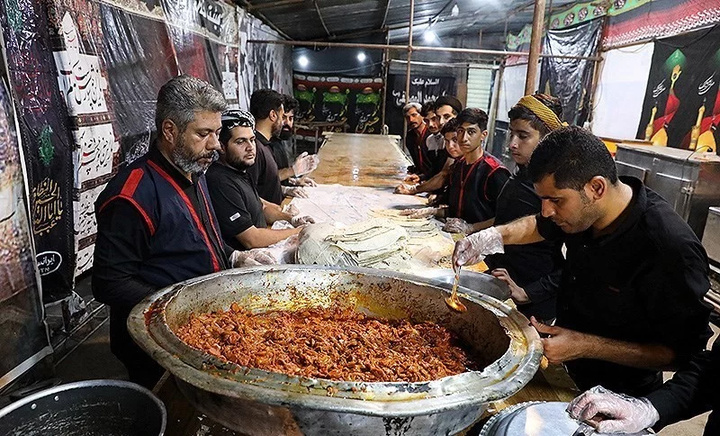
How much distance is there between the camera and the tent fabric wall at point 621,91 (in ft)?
25.4

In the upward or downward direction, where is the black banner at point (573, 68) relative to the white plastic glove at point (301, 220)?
upward

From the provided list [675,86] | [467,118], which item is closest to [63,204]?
→ [467,118]

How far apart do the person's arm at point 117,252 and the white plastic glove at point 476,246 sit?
1.28m

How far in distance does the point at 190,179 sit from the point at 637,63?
8343mm

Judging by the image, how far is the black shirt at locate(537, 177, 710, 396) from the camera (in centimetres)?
152

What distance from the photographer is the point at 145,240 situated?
184 cm

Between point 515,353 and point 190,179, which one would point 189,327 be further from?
point 515,353

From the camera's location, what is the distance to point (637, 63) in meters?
7.88

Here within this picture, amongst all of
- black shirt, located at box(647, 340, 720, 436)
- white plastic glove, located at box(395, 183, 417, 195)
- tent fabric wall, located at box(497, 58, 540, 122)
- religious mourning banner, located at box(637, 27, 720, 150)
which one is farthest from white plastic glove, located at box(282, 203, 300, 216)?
tent fabric wall, located at box(497, 58, 540, 122)

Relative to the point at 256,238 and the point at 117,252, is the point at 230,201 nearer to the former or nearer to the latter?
the point at 256,238

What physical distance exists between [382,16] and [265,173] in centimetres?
1023

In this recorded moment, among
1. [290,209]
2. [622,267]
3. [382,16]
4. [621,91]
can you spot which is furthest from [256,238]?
[382,16]

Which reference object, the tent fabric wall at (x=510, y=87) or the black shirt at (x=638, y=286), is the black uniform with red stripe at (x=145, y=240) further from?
the tent fabric wall at (x=510, y=87)

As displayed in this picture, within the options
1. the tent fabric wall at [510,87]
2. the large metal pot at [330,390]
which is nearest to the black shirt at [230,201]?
the large metal pot at [330,390]
